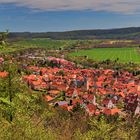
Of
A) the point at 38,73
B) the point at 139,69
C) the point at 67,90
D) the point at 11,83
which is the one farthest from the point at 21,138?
the point at 139,69

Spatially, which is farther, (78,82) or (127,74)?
(127,74)

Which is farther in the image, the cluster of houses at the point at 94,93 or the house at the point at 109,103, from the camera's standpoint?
the house at the point at 109,103

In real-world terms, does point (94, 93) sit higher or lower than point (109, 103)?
lower

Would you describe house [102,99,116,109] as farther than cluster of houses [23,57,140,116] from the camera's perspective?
Yes

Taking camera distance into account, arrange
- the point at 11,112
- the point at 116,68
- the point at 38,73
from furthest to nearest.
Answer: the point at 116,68, the point at 38,73, the point at 11,112

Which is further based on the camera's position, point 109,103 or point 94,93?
point 94,93

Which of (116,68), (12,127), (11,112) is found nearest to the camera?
(12,127)

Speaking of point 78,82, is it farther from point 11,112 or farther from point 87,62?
point 11,112

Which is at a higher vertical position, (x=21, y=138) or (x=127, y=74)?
(x=21, y=138)
